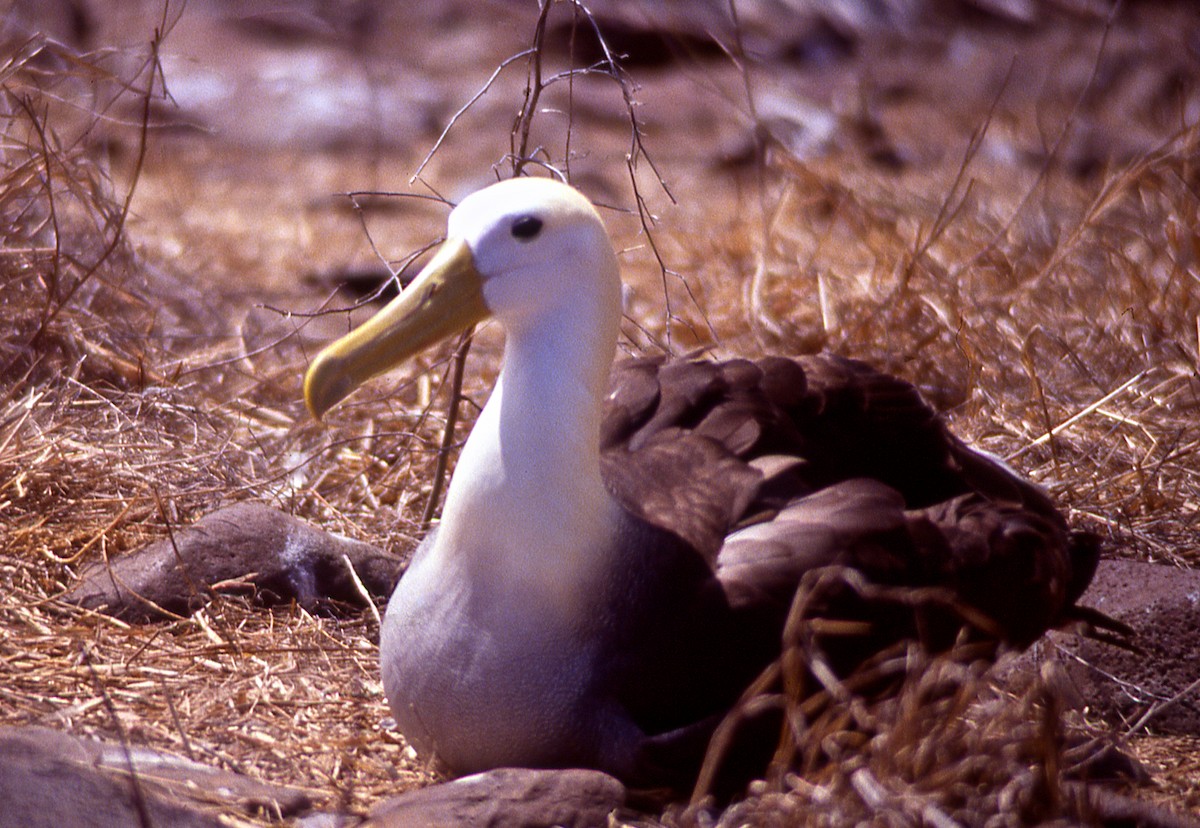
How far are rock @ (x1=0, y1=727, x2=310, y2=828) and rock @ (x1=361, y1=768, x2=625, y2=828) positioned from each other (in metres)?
0.22

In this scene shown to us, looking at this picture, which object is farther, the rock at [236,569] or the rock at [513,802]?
the rock at [236,569]

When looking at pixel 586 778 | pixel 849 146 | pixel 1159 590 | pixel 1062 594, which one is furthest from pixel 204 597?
pixel 849 146

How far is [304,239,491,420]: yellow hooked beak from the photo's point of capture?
277cm

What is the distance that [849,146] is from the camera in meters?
8.94

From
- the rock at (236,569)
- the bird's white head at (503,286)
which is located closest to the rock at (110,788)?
the bird's white head at (503,286)

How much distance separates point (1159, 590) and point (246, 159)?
26.1ft

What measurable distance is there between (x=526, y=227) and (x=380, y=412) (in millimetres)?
2310

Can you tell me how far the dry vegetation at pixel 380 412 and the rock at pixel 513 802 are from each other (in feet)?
0.78

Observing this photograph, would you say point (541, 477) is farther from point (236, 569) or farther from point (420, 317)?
point (236, 569)

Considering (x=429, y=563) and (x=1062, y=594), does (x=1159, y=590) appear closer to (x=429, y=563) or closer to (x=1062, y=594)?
(x=1062, y=594)

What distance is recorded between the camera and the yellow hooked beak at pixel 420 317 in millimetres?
2770

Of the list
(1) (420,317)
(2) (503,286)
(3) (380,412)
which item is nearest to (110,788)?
(1) (420,317)

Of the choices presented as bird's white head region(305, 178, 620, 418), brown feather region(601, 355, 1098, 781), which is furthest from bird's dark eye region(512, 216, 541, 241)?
brown feather region(601, 355, 1098, 781)

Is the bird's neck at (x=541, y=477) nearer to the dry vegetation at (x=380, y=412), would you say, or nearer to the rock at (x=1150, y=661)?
the dry vegetation at (x=380, y=412)
